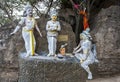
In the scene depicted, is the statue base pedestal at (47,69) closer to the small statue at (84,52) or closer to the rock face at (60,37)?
the rock face at (60,37)

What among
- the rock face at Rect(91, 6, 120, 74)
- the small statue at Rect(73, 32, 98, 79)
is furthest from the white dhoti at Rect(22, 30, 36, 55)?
the rock face at Rect(91, 6, 120, 74)

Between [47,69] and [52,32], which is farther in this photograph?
[52,32]

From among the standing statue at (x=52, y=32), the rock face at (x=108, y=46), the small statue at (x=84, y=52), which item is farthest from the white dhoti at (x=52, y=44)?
the rock face at (x=108, y=46)

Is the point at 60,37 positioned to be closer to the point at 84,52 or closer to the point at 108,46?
the point at 84,52

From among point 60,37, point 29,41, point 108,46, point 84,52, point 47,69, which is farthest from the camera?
point 108,46

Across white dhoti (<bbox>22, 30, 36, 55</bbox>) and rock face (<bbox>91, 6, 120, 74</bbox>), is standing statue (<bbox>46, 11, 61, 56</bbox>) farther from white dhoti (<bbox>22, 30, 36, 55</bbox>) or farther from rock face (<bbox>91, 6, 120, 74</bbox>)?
rock face (<bbox>91, 6, 120, 74</bbox>)

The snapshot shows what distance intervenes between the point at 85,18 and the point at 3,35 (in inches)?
82.9

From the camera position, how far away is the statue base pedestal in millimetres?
3338

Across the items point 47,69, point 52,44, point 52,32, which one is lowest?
point 47,69

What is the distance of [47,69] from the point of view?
3.35 metres

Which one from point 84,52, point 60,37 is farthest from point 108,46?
point 60,37

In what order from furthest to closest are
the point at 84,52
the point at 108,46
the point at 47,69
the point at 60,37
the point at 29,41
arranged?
the point at 108,46 < the point at 84,52 < the point at 60,37 < the point at 29,41 < the point at 47,69

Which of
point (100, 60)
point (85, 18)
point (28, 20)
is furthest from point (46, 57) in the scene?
point (85, 18)

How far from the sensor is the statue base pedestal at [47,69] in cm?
334
